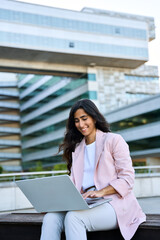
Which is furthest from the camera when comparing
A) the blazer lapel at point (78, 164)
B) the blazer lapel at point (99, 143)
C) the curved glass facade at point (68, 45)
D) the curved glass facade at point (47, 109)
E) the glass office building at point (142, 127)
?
the curved glass facade at point (47, 109)

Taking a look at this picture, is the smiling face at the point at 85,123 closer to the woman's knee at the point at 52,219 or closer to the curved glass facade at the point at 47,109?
the woman's knee at the point at 52,219

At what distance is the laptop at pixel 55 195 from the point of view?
257 centimetres

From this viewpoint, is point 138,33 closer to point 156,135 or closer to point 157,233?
point 156,135

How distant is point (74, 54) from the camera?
121ft

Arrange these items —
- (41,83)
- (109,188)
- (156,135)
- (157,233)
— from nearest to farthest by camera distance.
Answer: (157,233) < (109,188) < (156,135) < (41,83)

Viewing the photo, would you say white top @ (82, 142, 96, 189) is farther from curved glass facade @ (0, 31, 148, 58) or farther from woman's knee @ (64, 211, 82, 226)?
curved glass facade @ (0, 31, 148, 58)

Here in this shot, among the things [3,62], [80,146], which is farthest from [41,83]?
[80,146]

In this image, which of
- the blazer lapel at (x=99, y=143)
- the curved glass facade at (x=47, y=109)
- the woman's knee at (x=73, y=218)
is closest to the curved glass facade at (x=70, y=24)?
the curved glass facade at (x=47, y=109)

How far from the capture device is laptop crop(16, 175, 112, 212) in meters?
2.57

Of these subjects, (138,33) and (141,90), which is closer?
(138,33)

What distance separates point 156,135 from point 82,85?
1337 cm

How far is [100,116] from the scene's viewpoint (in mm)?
3287

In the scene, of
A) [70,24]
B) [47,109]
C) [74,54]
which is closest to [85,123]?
[74,54]

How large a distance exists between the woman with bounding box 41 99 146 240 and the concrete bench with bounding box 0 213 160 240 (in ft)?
0.29
